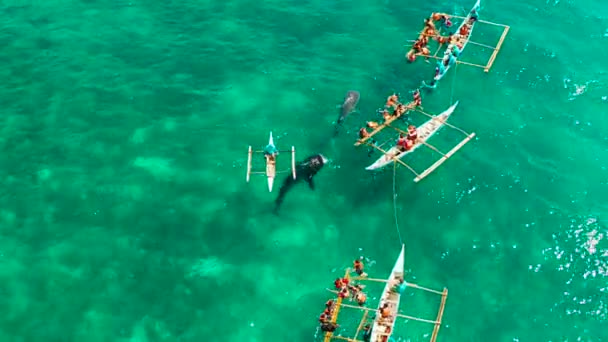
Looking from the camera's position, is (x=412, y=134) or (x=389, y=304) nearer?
(x=389, y=304)

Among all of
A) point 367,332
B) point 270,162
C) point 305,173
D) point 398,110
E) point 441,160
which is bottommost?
point 367,332

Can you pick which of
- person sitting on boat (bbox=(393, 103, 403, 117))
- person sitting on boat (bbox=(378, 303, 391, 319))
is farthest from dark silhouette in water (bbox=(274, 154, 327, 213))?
person sitting on boat (bbox=(378, 303, 391, 319))

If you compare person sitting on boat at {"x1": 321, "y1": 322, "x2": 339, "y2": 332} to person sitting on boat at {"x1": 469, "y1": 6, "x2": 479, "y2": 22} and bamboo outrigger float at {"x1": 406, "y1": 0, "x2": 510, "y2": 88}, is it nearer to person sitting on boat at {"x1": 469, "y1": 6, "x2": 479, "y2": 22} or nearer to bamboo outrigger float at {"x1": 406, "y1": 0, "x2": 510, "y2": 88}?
bamboo outrigger float at {"x1": 406, "y1": 0, "x2": 510, "y2": 88}

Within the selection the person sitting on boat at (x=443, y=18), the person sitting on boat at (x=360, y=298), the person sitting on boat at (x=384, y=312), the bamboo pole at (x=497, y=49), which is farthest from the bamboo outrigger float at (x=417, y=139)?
the person sitting on boat at (x=384, y=312)

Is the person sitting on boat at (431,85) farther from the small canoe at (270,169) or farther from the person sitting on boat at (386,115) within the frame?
the small canoe at (270,169)

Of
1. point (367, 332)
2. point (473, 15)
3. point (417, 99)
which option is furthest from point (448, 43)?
point (367, 332)

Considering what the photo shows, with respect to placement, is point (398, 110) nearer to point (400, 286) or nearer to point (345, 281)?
point (400, 286)

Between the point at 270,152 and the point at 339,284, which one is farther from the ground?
the point at 270,152

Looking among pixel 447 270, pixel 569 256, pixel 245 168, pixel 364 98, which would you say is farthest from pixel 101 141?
pixel 569 256

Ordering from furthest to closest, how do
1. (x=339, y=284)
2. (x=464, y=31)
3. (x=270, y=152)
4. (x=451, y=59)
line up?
(x=464, y=31), (x=451, y=59), (x=270, y=152), (x=339, y=284)
